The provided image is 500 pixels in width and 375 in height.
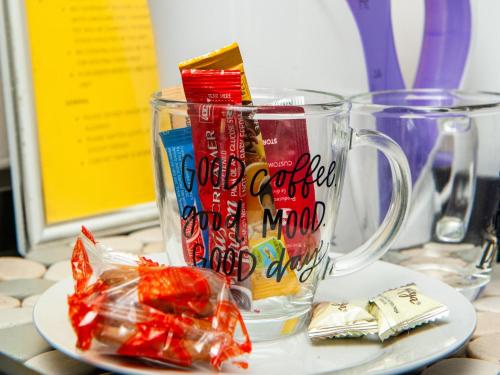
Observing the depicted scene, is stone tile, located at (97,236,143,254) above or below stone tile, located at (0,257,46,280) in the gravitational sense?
above

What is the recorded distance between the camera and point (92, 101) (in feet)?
2.34

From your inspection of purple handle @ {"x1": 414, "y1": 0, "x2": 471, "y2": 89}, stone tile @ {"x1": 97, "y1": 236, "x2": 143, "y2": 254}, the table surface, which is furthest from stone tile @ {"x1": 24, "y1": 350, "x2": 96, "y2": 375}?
purple handle @ {"x1": 414, "y1": 0, "x2": 471, "y2": 89}

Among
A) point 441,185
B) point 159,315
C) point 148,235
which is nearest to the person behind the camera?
point 159,315

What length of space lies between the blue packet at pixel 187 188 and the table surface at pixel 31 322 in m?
0.09

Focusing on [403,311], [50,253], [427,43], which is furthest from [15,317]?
[427,43]

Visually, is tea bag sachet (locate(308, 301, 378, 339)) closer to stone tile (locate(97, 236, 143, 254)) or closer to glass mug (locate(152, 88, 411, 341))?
glass mug (locate(152, 88, 411, 341))

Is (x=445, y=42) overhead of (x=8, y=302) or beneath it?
overhead

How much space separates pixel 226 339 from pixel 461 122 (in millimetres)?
284

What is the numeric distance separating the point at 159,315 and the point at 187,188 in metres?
0.09

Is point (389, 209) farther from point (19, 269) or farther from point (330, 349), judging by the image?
point (19, 269)

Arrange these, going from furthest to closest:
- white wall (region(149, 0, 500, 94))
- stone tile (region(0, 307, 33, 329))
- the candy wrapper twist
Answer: white wall (region(149, 0, 500, 94))
stone tile (region(0, 307, 33, 329))
the candy wrapper twist

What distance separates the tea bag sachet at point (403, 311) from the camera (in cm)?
43

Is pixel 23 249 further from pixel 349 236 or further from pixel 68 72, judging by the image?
pixel 349 236

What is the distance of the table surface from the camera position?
16.6 inches
